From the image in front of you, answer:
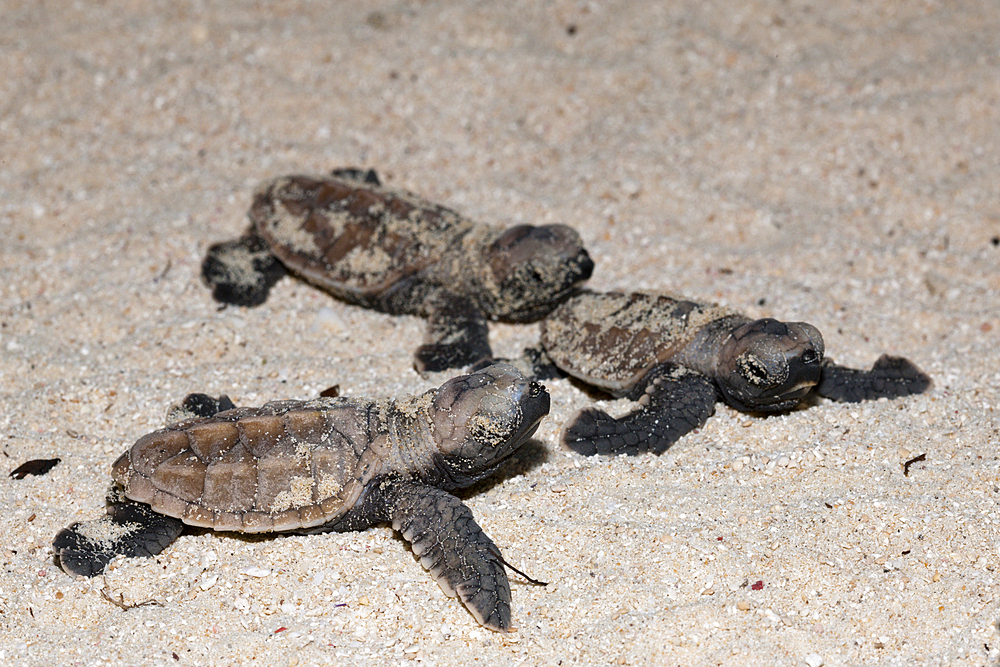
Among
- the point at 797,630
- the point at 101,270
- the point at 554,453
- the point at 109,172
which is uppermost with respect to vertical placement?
the point at 109,172

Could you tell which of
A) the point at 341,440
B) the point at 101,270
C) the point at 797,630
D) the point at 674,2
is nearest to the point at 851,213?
the point at 674,2

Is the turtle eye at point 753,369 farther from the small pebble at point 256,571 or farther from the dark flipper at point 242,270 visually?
the dark flipper at point 242,270

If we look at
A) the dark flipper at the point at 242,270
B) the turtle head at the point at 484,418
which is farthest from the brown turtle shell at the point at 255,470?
the dark flipper at the point at 242,270

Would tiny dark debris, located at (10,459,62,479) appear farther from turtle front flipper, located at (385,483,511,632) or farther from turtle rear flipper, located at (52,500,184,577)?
turtle front flipper, located at (385,483,511,632)

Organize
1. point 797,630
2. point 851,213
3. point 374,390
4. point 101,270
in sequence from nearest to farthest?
point 797,630 → point 374,390 → point 101,270 → point 851,213

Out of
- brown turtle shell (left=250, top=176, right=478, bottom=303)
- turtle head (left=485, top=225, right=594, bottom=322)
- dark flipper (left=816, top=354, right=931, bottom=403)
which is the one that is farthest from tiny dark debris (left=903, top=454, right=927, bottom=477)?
brown turtle shell (left=250, top=176, right=478, bottom=303)

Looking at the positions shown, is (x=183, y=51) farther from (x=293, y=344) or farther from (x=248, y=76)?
(x=293, y=344)

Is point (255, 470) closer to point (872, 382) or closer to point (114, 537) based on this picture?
point (114, 537)
